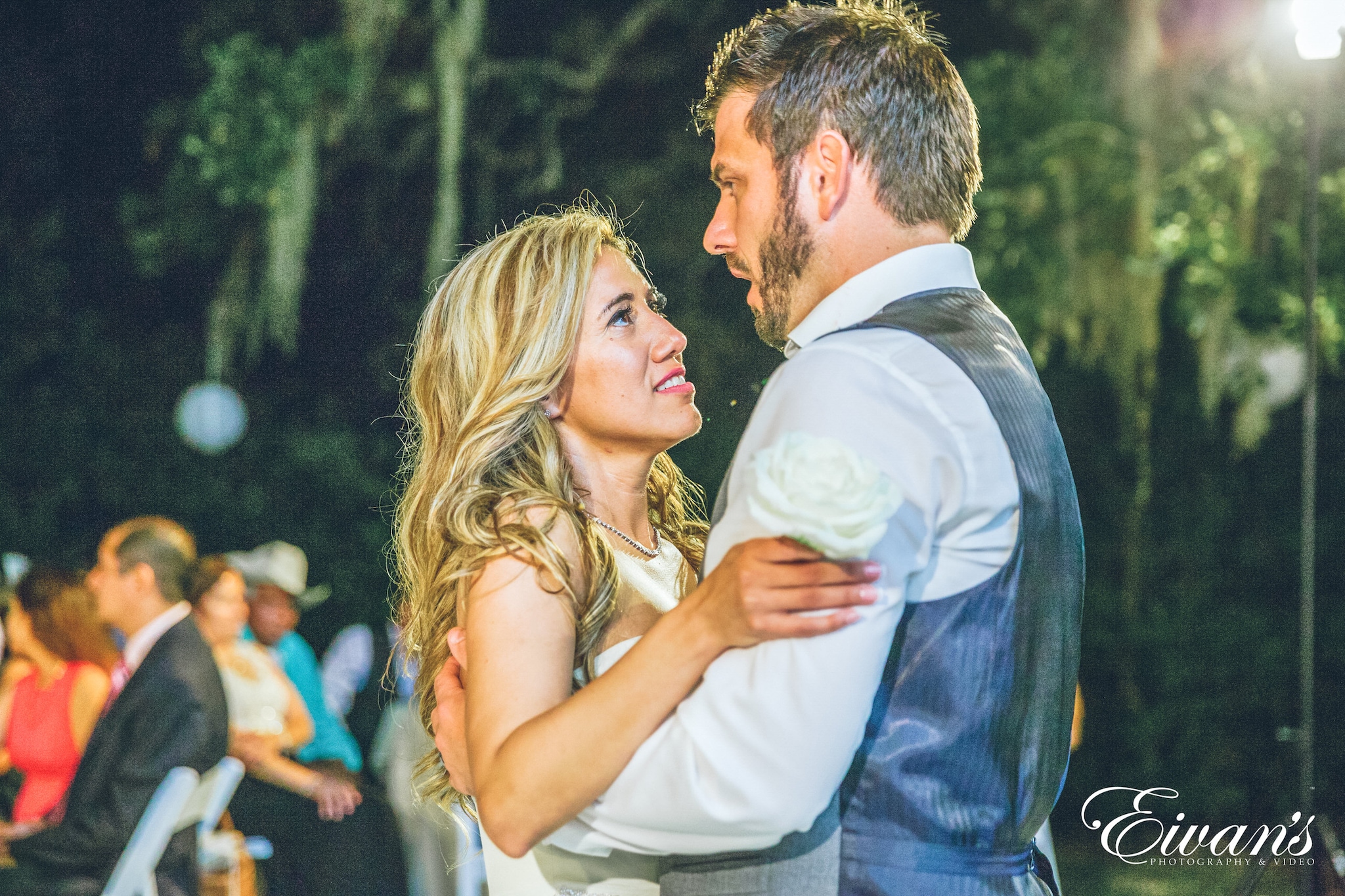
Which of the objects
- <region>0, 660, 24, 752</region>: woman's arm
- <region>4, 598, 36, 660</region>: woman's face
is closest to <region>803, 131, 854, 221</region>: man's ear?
<region>4, 598, 36, 660</region>: woman's face

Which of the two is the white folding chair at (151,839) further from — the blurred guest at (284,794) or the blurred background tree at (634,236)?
the blurred background tree at (634,236)

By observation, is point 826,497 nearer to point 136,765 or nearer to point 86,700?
point 136,765

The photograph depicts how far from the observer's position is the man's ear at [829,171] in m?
1.56

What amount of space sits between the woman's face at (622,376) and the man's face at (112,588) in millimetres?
3434

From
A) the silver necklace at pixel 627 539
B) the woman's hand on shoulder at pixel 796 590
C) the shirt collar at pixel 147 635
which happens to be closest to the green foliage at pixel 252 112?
the shirt collar at pixel 147 635

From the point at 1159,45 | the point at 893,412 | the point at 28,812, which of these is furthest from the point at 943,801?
the point at 1159,45

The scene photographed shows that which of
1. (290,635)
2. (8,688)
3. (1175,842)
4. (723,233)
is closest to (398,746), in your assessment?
(290,635)

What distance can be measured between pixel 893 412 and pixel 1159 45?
886cm

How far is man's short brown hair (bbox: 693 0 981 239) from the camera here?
1.57 meters

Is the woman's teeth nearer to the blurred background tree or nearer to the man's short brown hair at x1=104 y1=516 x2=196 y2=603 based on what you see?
the man's short brown hair at x1=104 y1=516 x2=196 y2=603

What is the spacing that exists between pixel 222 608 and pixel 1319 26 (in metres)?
5.46

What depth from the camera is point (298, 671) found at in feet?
19.6

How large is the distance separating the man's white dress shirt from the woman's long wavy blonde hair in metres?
0.56

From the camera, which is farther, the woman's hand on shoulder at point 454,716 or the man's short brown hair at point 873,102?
the woman's hand on shoulder at point 454,716
